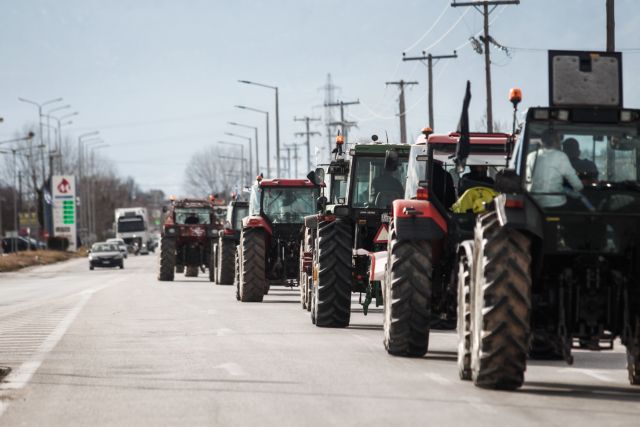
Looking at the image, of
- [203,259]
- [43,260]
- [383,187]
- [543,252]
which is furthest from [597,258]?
[43,260]

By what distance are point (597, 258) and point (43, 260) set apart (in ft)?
285

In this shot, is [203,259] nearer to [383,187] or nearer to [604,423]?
[383,187]

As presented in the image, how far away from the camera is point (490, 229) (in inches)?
485

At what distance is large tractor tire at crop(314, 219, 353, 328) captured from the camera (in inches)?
826

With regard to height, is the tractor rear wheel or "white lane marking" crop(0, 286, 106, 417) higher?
the tractor rear wheel

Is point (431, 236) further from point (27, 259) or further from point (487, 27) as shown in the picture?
point (27, 259)

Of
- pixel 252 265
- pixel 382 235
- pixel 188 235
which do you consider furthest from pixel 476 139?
pixel 188 235

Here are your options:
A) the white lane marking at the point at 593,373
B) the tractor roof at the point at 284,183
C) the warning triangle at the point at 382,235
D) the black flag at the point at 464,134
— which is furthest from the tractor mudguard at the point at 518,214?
the tractor roof at the point at 284,183

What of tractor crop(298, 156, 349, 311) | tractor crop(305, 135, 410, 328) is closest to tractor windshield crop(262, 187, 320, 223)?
tractor crop(298, 156, 349, 311)

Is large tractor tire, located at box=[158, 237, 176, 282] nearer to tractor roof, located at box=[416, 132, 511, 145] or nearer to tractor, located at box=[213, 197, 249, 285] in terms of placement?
tractor, located at box=[213, 197, 249, 285]

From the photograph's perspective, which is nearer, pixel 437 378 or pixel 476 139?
pixel 437 378

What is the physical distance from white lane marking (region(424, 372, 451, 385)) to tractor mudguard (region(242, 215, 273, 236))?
1641 centimetres

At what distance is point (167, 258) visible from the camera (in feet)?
162

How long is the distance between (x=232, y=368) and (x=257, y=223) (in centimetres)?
1561
